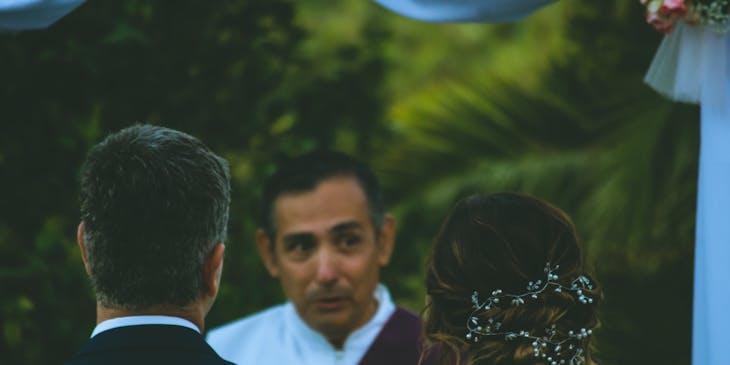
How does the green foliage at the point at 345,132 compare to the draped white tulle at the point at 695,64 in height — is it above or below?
below

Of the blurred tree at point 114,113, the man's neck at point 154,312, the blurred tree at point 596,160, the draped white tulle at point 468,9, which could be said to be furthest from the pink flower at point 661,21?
the blurred tree at point 596,160

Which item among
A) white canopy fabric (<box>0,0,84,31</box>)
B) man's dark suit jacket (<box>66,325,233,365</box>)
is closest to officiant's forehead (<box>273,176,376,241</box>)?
white canopy fabric (<box>0,0,84,31</box>)

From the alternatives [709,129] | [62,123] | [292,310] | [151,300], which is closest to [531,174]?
[292,310]

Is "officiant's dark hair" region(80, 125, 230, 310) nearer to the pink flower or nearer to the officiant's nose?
the pink flower

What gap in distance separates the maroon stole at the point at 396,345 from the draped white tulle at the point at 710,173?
1443 millimetres

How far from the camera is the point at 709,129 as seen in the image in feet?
8.70

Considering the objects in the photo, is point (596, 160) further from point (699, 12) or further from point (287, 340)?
point (699, 12)

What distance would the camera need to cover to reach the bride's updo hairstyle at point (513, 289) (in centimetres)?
242

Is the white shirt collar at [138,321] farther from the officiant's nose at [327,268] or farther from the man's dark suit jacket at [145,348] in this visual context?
the officiant's nose at [327,268]

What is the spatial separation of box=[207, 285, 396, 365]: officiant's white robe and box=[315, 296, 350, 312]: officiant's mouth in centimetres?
17

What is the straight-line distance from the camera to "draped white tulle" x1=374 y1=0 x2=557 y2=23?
2904 mm

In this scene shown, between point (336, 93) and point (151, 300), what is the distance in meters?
2.87

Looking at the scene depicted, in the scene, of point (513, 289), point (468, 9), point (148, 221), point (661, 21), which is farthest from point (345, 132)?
point (148, 221)

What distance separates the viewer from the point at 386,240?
4.04 metres
